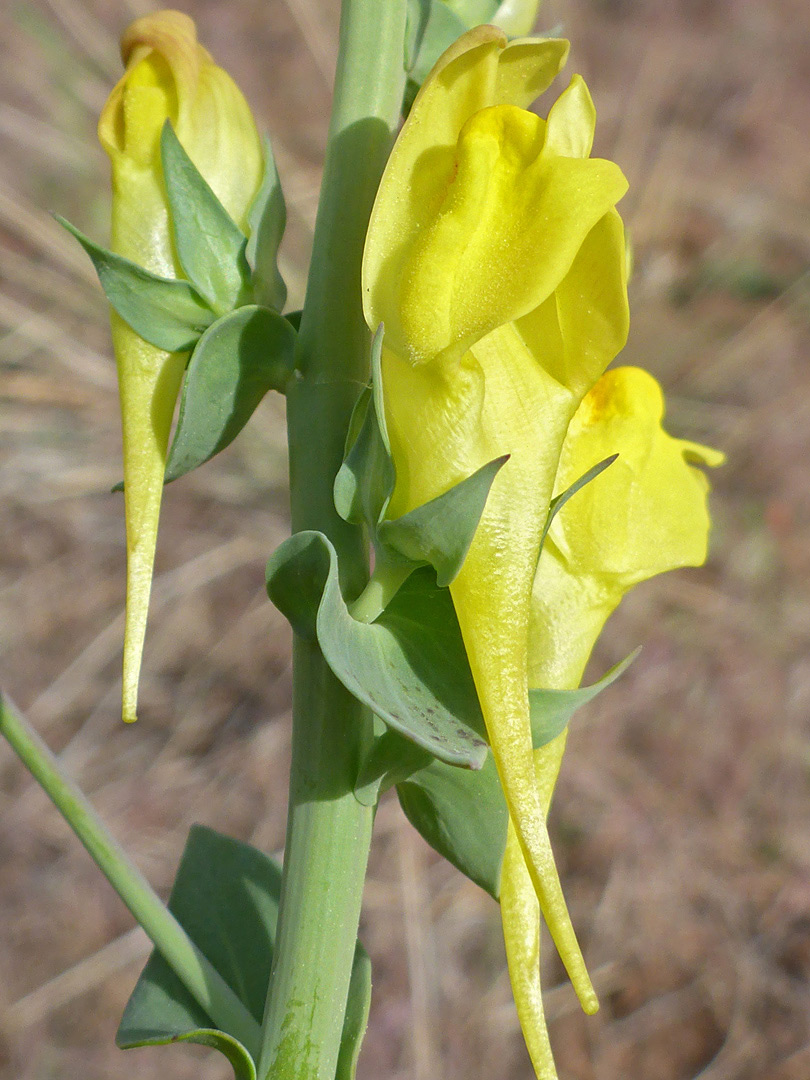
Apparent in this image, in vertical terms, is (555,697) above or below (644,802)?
above

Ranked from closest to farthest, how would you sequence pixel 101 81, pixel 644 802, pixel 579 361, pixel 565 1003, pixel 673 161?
pixel 579 361, pixel 565 1003, pixel 644 802, pixel 101 81, pixel 673 161

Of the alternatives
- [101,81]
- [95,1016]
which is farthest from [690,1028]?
[101,81]

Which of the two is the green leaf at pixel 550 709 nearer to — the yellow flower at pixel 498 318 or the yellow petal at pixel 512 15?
the yellow flower at pixel 498 318

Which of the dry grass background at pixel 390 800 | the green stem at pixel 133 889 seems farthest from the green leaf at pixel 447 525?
the dry grass background at pixel 390 800

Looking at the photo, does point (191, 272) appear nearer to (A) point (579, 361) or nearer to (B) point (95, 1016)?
(A) point (579, 361)

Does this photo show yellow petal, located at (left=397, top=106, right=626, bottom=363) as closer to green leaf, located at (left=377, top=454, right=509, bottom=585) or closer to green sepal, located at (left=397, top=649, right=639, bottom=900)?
green leaf, located at (left=377, top=454, right=509, bottom=585)

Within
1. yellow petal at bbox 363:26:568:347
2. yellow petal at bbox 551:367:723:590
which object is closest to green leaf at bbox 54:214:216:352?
yellow petal at bbox 363:26:568:347

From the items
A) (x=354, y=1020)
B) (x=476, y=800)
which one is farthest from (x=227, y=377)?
(x=354, y=1020)
